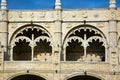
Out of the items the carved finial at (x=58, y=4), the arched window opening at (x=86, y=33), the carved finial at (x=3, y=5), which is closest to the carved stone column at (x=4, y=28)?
the carved finial at (x=3, y=5)

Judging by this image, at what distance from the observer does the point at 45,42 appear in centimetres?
5403

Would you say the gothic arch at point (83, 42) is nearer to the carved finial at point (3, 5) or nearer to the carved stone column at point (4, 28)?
the carved stone column at point (4, 28)

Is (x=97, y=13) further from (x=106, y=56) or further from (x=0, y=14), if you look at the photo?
(x=0, y=14)

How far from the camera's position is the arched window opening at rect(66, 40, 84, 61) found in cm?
5350

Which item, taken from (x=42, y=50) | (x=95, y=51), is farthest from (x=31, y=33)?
(x=95, y=51)

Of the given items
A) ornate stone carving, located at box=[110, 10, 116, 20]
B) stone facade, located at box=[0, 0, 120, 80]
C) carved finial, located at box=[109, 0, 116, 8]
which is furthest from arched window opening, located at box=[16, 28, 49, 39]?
carved finial, located at box=[109, 0, 116, 8]

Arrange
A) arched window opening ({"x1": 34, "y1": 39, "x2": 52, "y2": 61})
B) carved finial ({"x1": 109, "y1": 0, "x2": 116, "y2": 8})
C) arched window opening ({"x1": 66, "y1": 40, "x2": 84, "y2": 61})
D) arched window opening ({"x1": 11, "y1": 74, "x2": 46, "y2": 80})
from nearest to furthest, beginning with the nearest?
arched window opening ({"x1": 11, "y1": 74, "x2": 46, "y2": 80}) → carved finial ({"x1": 109, "y1": 0, "x2": 116, "y2": 8}) → arched window opening ({"x1": 66, "y1": 40, "x2": 84, "y2": 61}) → arched window opening ({"x1": 34, "y1": 39, "x2": 52, "y2": 61})

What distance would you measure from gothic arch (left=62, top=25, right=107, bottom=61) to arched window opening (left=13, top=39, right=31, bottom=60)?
194 inches

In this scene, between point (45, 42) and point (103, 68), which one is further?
point (45, 42)

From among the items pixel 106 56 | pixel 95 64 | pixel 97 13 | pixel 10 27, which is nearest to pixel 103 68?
pixel 95 64

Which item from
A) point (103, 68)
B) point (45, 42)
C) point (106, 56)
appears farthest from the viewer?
point (45, 42)

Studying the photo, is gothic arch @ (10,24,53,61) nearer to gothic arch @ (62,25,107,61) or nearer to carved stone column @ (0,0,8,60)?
carved stone column @ (0,0,8,60)

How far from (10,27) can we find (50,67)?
845 cm

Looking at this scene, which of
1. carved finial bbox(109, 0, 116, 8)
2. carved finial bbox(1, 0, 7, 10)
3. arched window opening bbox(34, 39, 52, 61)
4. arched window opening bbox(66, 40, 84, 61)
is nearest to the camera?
carved finial bbox(109, 0, 116, 8)
